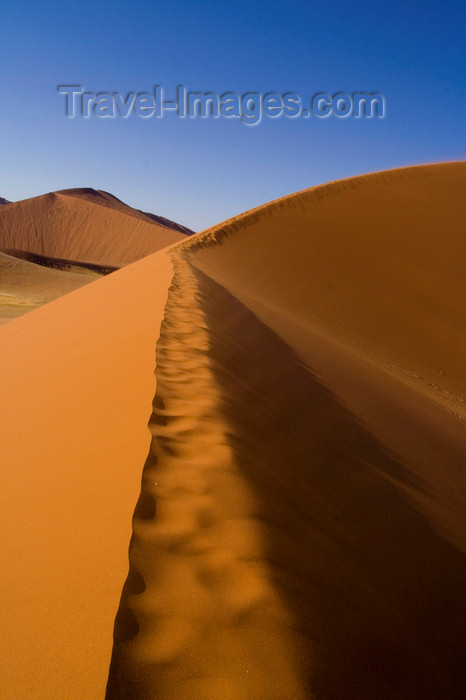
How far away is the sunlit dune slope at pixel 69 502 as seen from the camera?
5.28 ft

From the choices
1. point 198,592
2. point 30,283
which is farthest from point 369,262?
point 30,283

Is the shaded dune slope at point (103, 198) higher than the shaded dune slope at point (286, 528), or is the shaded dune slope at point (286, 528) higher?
the shaded dune slope at point (103, 198)

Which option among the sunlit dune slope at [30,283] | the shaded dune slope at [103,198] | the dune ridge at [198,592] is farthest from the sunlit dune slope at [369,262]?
the shaded dune slope at [103,198]

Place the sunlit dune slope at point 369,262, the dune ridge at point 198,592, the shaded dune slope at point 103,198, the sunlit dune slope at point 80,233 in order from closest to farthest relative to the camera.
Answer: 1. the dune ridge at point 198,592
2. the sunlit dune slope at point 369,262
3. the sunlit dune slope at point 80,233
4. the shaded dune slope at point 103,198

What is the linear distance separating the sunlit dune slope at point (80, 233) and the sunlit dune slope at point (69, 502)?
5520cm

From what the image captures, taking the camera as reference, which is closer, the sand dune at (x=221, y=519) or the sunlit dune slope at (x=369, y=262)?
the sand dune at (x=221, y=519)

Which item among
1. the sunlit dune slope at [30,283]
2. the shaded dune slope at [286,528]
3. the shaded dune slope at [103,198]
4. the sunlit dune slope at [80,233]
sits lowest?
the shaded dune slope at [286,528]

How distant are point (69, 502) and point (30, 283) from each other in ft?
92.3

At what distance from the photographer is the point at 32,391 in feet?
14.4

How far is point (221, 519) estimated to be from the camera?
217 centimetres

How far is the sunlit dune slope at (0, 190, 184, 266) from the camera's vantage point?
199 feet

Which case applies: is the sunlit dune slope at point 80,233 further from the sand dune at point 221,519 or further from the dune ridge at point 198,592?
the dune ridge at point 198,592

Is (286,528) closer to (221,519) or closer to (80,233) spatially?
(221,519)

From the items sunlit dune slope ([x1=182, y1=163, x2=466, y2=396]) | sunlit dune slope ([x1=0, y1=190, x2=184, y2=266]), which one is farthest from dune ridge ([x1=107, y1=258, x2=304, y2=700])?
sunlit dune slope ([x1=0, y1=190, x2=184, y2=266])
